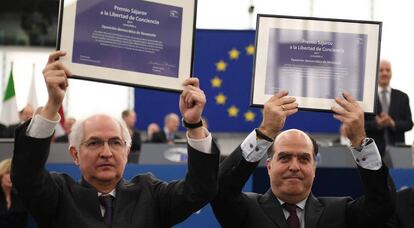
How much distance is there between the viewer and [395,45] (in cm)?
1470

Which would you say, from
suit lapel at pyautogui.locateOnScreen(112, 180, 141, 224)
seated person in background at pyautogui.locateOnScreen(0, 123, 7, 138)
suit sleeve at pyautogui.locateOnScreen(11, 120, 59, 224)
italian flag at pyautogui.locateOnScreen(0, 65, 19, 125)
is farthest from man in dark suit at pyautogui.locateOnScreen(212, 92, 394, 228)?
italian flag at pyautogui.locateOnScreen(0, 65, 19, 125)

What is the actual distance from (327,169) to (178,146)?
1467 millimetres

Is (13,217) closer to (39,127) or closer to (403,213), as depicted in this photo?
(39,127)

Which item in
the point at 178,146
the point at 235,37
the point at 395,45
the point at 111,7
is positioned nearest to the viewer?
the point at 111,7

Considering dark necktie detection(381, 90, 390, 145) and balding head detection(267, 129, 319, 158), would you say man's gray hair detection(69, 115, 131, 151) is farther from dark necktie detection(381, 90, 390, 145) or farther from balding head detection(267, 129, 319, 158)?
dark necktie detection(381, 90, 390, 145)

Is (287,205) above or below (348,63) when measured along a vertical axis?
below

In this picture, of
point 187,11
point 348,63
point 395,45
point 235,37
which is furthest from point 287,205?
point 395,45

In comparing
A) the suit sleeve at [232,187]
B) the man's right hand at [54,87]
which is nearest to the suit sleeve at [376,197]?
the suit sleeve at [232,187]

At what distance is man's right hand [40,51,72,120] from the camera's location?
11.0 feet

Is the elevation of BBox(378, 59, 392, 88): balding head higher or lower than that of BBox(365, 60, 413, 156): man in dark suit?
higher

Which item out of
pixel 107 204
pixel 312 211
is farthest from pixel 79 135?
pixel 312 211

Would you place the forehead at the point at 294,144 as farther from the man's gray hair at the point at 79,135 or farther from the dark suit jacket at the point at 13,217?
the dark suit jacket at the point at 13,217

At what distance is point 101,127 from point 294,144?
104 cm

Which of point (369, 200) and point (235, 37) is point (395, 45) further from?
point (369, 200)
